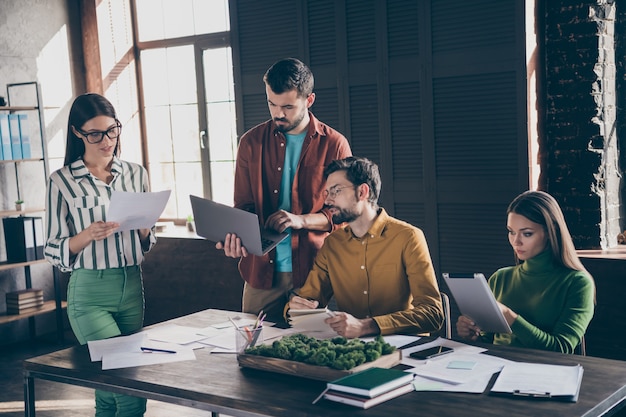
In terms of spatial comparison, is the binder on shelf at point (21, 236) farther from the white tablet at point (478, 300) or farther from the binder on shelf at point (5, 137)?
the white tablet at point (478, 300)

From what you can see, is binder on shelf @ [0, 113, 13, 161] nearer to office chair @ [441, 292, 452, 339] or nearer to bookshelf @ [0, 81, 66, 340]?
bookshelf @ [0, 81, 66, 340]

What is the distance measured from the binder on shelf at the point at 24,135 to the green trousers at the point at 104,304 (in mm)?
2955

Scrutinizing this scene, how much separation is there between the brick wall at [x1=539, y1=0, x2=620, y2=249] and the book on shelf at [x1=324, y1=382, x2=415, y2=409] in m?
2.36

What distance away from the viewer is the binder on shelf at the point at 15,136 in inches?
217

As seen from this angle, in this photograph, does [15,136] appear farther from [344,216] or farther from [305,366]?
[305,366]

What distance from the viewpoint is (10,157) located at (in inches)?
217

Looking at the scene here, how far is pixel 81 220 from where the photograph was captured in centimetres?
306

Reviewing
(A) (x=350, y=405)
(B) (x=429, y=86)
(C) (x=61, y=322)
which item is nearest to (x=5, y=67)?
(C) (x=61, y=322)

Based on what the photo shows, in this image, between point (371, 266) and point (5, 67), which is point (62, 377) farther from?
point (5, 67)

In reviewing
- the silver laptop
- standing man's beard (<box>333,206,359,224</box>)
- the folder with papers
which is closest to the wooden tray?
the folder with papers

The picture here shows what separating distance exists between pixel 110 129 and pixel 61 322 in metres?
3.25

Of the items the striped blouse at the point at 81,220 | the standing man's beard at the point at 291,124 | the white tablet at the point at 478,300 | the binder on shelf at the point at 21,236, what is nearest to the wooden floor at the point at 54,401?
the binder on shelf at the point at 21,236

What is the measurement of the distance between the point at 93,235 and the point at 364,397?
1.49 metres

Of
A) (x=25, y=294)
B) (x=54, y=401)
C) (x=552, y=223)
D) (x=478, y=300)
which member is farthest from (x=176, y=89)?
(x=478, y=300)
